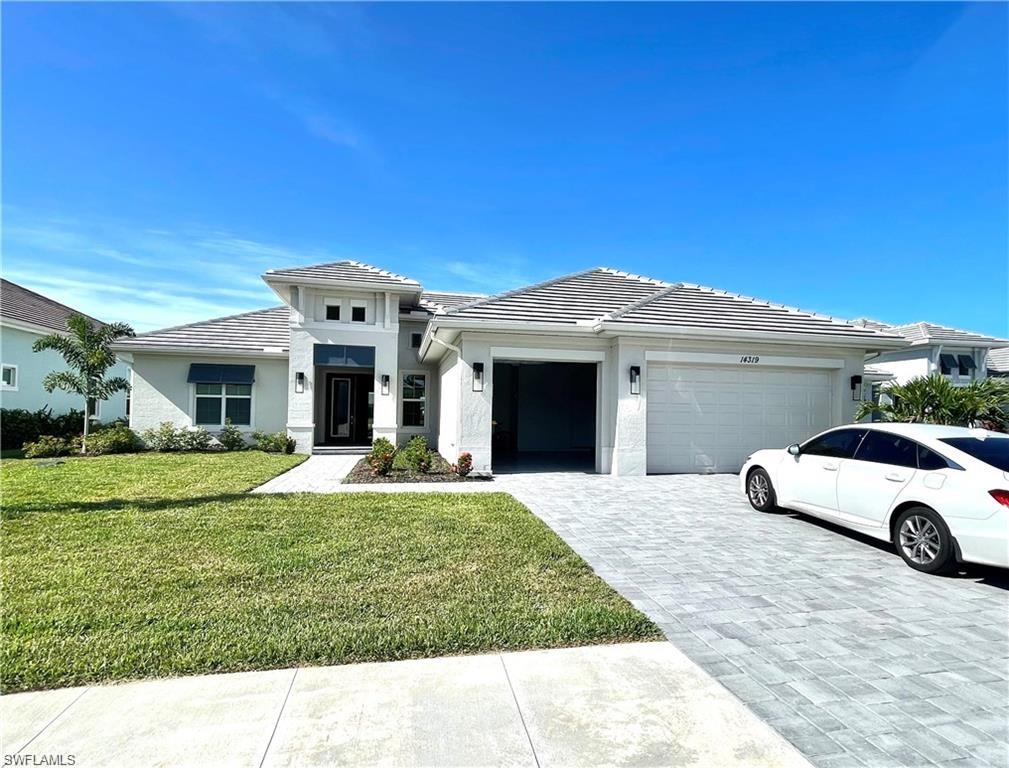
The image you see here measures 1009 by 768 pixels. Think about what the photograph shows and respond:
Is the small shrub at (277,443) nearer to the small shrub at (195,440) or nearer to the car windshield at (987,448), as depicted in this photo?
the small shrub at (195,440)

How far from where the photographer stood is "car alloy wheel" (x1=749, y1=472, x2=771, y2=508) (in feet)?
26.2

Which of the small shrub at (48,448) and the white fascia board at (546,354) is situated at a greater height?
the white fascia board at (546,354)

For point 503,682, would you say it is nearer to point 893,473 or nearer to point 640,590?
point 640,590

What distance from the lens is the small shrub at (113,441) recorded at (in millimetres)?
15500

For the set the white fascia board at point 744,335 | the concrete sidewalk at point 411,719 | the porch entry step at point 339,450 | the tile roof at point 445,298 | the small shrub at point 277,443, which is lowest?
the porch entry step at point 339,450

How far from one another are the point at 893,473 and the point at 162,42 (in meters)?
12.7

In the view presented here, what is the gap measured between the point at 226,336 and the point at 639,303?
15.4 m

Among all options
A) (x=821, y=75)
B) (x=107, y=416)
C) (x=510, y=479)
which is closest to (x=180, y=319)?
(x=107, y=416)

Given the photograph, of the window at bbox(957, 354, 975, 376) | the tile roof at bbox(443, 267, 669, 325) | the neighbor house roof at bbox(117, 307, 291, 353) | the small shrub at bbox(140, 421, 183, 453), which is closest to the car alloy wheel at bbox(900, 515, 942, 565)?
the tile roof at bbox(443, 267, 669, 325)

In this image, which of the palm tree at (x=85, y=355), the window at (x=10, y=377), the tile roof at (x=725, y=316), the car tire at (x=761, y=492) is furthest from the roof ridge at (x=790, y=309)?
the window at (x=10, y=377)

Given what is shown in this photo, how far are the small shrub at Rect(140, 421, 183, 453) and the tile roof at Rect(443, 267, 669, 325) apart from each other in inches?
463

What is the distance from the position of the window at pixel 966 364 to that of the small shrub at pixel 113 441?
132 ft

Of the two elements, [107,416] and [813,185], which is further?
[107,416]

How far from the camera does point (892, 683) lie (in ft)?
10.3
